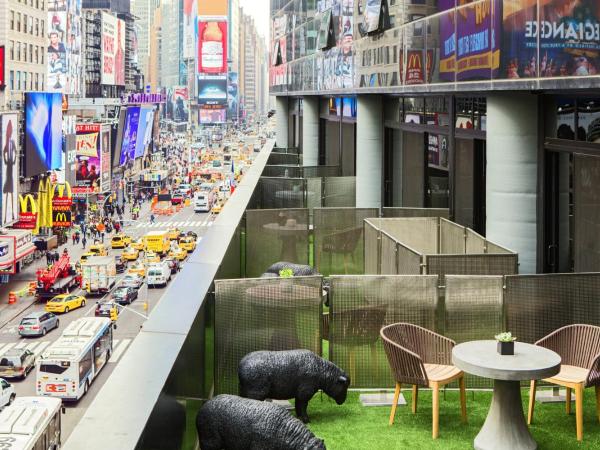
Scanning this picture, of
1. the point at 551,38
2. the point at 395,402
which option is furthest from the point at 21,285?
the point at 395,402

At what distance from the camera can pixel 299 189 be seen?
25.0 metres

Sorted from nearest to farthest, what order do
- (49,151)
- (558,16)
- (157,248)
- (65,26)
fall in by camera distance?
(558,16) → (49,151) → (157,248) → (65,26)

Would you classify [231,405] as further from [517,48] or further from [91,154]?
[91,154]

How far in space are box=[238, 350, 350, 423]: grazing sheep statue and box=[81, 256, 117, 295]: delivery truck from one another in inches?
2519

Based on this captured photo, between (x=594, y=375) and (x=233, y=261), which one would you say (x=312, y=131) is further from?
(x=594, y=375)

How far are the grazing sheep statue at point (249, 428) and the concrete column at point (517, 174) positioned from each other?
7.58 m

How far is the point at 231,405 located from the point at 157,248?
278 feet

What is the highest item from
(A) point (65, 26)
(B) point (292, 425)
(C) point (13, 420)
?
(A) point (65, 26)

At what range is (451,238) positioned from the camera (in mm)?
16031

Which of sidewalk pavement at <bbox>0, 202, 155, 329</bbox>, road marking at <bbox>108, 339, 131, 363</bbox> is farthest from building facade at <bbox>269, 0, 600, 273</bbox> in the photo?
sidewalk pavement at <bbox>0, 202, 155, 329</bbox>

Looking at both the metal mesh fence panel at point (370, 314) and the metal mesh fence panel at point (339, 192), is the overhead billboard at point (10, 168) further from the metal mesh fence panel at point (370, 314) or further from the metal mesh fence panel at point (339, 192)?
the metal mesh fence panel at point (370, 314)

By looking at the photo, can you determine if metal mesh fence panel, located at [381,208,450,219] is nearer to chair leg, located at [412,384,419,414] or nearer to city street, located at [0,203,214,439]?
chair leg, located at [412,384,419,414]

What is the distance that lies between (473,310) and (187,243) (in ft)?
283

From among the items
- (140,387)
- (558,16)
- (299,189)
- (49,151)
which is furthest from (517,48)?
(49,151)
